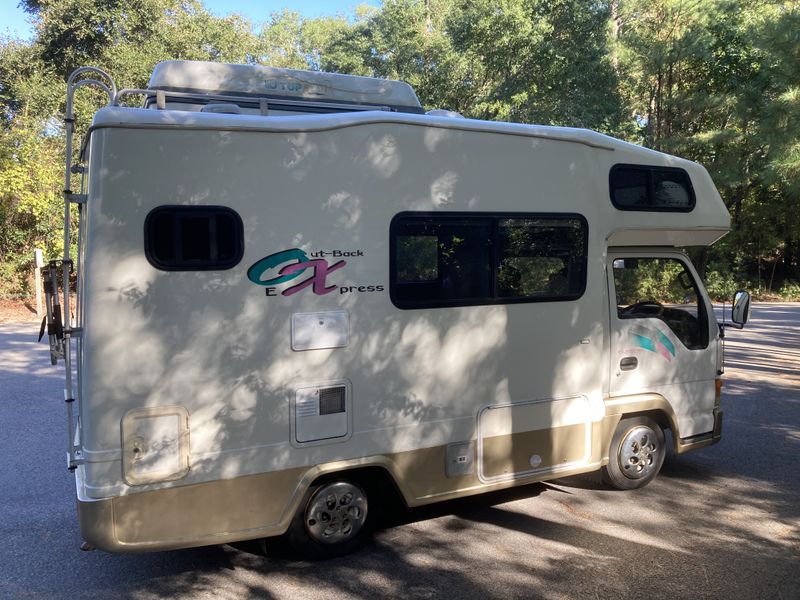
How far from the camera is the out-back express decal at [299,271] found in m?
3.76

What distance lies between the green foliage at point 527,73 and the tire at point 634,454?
775 cm

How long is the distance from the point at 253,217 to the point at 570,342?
8.14 feet

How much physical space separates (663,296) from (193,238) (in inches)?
151

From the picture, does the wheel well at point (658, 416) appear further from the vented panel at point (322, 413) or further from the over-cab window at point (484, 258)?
the vented panel at point (322, 413)

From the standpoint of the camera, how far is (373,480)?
4309 mm

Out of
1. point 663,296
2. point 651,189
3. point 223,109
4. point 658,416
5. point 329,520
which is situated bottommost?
point 329,520

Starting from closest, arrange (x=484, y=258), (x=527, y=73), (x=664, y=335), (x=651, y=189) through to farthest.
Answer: (x=484, y=258)
(x=651, y=189)
(x=664, y=335)
(x=527, y=73)

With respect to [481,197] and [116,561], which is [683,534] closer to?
[481,197]

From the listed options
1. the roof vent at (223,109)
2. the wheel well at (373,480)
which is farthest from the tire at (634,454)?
the roof vent at (223,109)

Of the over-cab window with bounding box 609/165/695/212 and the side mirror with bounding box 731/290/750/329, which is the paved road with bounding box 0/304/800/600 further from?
the over-cab window with bounding box 609/165/695/212

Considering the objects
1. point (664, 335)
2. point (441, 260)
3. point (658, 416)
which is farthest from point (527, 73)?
point (441, 260)

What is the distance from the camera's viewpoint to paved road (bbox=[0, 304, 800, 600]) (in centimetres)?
388

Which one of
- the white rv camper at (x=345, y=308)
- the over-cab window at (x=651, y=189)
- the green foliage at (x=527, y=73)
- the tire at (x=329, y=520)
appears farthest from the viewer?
the green foliage at (x=527, y=73)

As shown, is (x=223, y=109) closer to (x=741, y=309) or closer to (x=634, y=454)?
(x=634, y=454)
